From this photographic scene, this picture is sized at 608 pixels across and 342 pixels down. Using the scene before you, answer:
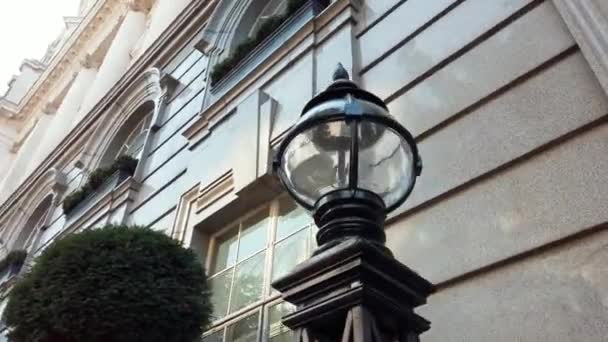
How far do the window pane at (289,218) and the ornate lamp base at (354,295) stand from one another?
322 centimetres

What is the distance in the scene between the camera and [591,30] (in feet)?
11.5

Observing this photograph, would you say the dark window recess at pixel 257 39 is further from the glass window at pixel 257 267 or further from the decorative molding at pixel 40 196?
the decorative molding at pixel 40 196

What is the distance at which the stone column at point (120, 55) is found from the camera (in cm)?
1716

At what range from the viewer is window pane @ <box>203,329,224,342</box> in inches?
220

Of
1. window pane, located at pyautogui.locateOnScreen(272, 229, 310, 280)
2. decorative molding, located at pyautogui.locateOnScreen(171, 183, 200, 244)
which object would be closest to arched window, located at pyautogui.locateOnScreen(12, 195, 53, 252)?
decorative molding, located at pyautogui.locateOnScreen(171, 183, 200, 244)

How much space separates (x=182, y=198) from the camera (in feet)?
24.1

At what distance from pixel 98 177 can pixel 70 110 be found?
10.5m

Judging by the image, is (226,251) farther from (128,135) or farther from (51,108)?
(51,108)

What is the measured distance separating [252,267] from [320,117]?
365cm

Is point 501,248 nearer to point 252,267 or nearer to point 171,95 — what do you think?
point 252,267

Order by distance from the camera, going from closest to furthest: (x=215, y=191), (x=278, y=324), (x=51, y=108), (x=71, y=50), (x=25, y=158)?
(x=278, y=324), (x=215, y=191), (x=25, y=158), (x=71, y=50), (x=51, y=108)

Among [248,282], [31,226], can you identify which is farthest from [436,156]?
[31,226]

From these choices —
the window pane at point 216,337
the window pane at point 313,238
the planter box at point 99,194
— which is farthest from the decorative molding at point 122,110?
the window pane at point 313,238

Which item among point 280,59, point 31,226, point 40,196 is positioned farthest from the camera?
point 31,226
